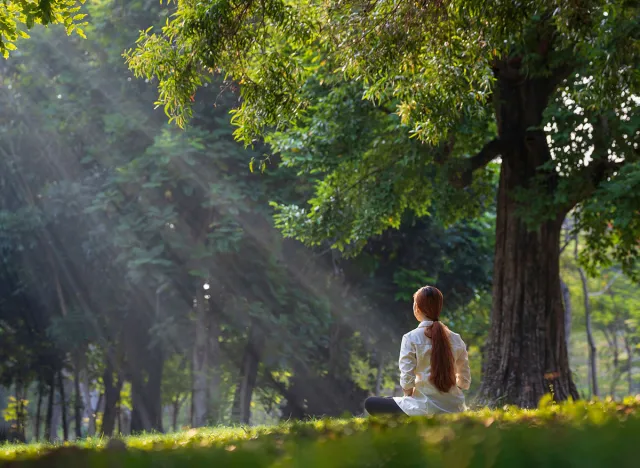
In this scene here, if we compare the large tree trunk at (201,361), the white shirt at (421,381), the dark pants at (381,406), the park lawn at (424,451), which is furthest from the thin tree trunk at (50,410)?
the park lawn at (424,451)

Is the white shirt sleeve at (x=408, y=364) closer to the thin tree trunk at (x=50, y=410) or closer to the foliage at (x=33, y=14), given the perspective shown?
the foliage at (x=33, y=14)

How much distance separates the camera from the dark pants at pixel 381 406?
23.4 ft

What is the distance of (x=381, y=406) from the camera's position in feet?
23.5

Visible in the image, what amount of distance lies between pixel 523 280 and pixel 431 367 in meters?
7.81

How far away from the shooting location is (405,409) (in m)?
7.01

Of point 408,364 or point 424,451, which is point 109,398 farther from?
point 424,451

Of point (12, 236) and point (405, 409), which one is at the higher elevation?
point (12, 236)

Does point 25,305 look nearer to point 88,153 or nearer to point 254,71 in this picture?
point 88,153

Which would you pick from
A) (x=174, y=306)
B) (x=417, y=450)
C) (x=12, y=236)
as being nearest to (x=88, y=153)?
(x=12, y=236)

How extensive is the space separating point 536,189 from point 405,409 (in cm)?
794

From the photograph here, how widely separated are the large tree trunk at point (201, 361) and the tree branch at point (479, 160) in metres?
11.2

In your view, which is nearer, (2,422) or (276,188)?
(276,188)

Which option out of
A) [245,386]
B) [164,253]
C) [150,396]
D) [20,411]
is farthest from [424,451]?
[20,411]

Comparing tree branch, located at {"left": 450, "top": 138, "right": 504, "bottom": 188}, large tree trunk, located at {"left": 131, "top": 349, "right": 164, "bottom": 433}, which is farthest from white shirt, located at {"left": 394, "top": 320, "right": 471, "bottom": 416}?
large tree trunk, located at {"left": 131, "top": 349, "right": 164, "bottom": 433}
